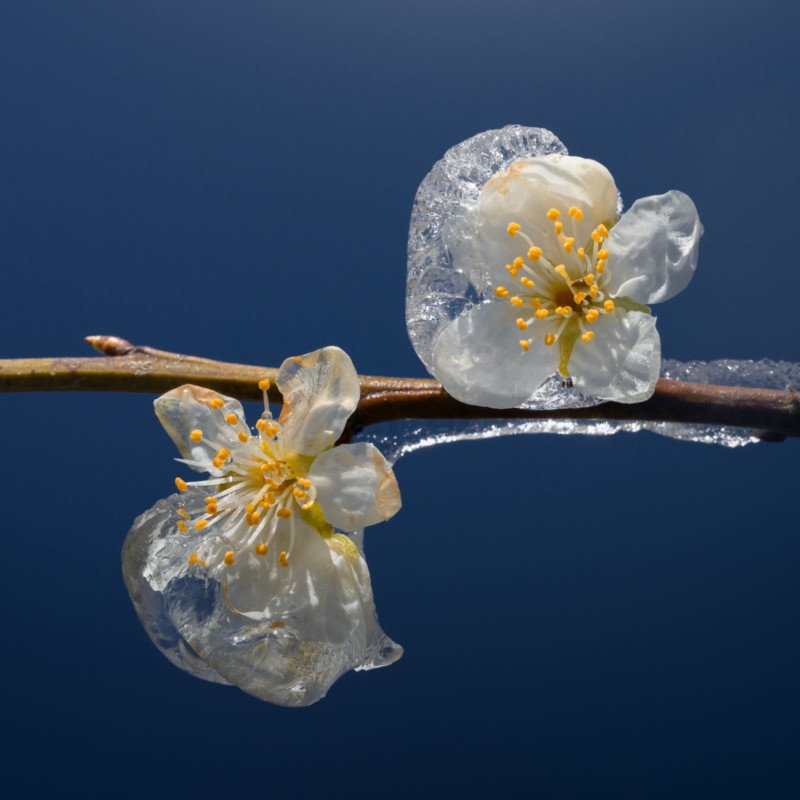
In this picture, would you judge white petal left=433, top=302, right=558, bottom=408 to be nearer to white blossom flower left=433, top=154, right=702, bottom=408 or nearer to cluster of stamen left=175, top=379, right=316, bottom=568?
white blossom flower left=433, top=154, right=702, bottom=408

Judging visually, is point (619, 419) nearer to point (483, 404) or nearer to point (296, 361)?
point (483, 404)

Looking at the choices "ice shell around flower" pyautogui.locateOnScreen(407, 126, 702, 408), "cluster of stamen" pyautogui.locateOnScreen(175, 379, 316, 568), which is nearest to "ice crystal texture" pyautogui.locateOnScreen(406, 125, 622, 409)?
"ice shell around flower" pyautogui.locateOnScreen(407, 126, 702, 408)

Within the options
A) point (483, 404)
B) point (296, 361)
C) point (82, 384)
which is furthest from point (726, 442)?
point (82, 384)

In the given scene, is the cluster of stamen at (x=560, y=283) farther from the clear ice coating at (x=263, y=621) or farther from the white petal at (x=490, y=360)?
the clear ice coating at (x=263, y=621)

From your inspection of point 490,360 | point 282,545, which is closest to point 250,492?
point 282,545

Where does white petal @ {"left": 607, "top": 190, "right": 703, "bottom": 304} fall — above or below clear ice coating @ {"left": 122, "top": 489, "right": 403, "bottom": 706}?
above

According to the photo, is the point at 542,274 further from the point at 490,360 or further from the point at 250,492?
the point at 250,492

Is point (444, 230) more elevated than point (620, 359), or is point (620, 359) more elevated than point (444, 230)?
point (444, 230)

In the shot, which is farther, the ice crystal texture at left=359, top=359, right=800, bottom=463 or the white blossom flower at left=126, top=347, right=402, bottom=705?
the ice crystal texture at left=359, top=359, right=800, bottom=463
